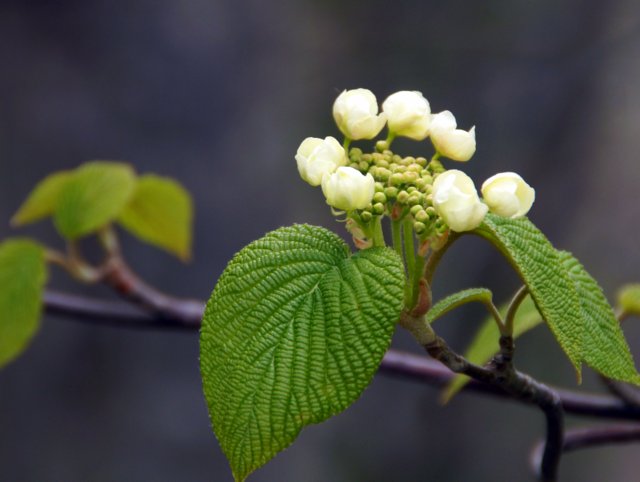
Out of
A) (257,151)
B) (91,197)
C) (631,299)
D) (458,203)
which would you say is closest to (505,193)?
(458,203)

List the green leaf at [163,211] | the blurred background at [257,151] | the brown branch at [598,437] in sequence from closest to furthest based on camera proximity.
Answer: the brown branch at [598,437]
the green leaf at [163,211]
the blurred background at [257,151]

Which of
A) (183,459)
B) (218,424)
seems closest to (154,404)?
(183,459)

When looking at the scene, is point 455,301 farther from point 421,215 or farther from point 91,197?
point 91,197

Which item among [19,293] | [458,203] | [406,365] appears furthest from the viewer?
[19,293]

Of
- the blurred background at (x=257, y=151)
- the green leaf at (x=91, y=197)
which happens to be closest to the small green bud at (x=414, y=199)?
the green leaf at (x=91, y=197)

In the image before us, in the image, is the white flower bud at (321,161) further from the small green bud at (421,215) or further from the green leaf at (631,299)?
the green leaf at (631,299)

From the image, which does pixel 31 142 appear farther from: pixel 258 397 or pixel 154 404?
pixel 258 397
